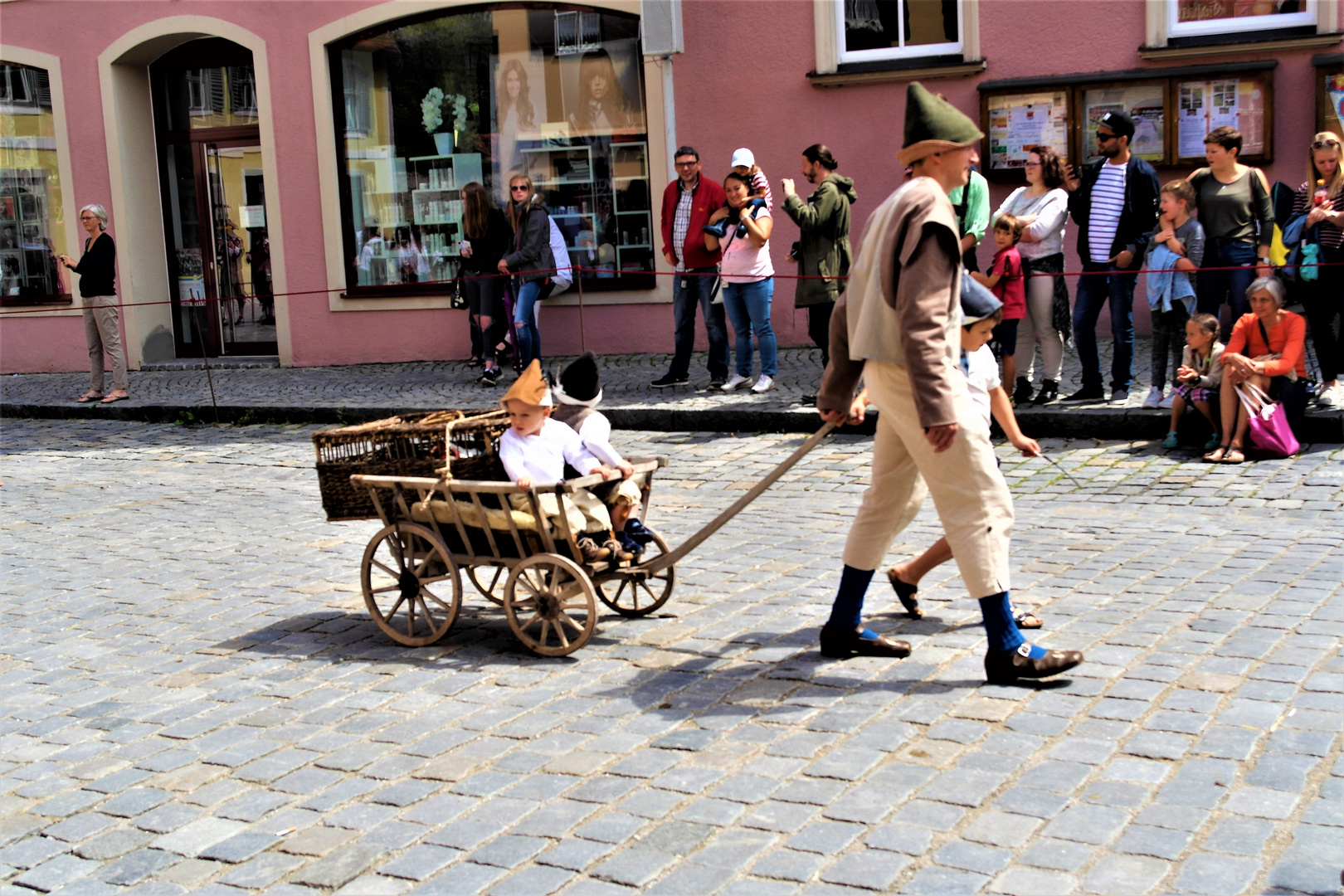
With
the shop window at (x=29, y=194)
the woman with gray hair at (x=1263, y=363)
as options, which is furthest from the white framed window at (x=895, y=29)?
the shop window at (x=29, y=194)

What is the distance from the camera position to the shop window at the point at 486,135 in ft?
49.6

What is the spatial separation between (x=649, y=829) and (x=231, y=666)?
2460 millimetres

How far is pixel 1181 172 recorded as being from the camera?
12.8m

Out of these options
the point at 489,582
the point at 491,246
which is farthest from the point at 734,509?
the point at 491,246

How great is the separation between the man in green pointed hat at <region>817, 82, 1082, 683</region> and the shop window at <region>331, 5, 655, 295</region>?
990 cm

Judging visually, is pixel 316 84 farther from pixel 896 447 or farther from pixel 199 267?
pixel 896 447

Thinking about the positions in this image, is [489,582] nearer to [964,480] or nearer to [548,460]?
[548,460]

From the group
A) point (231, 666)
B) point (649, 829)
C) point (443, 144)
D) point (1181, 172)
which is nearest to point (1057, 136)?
point (1181, 172)

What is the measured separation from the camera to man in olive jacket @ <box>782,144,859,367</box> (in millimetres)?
10875

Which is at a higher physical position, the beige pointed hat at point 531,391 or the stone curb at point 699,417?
the beige pointed hat at point 531,391

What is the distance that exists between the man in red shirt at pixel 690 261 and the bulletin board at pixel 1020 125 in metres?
2.77

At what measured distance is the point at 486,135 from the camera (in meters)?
15.8

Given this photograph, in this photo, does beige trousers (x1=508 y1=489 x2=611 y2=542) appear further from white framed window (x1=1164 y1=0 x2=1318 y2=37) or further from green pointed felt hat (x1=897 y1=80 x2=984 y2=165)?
white framed window (x1=1164 y1=0 x2=1318 y2=37)

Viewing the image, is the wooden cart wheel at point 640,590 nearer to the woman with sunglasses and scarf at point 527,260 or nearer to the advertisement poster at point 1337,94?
the woman with sunglasses and scarf at point 527,260
